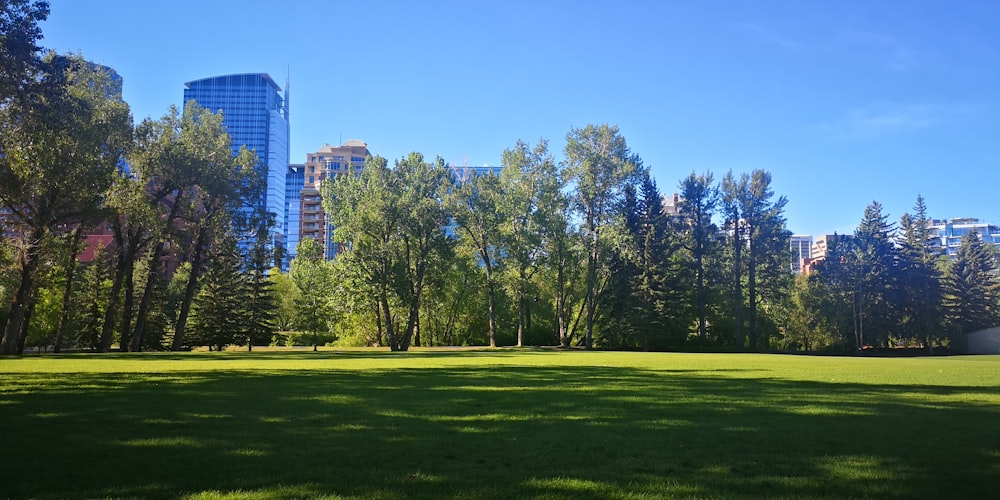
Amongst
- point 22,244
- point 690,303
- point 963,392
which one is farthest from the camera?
point 690,303

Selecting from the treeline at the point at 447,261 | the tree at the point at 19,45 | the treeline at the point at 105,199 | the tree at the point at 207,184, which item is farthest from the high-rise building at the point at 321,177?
the tree at the point at 19,45

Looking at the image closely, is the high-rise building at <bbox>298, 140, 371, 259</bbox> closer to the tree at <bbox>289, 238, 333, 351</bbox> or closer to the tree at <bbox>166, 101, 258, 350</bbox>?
the tree at <bbox>289, 238, 333, 351</bbox>

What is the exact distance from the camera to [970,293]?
66.0 metres

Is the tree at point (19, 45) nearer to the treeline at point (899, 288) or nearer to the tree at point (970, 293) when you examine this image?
the treeline at point (899, 288)

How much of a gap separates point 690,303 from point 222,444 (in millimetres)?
61025

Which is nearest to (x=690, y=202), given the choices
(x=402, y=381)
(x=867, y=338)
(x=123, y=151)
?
(x=867, y=338)

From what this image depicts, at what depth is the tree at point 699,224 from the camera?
6544 centimetres

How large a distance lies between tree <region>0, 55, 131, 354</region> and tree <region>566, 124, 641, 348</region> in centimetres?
3631

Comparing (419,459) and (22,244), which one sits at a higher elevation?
(22,244)

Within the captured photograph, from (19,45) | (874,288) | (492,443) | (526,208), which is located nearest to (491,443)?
(492,443)

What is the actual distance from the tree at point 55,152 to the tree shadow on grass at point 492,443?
10.8 m

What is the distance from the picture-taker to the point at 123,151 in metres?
38.3

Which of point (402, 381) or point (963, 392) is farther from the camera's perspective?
point (402, 381)

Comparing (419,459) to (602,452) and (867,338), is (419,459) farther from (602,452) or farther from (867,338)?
(867,338)
